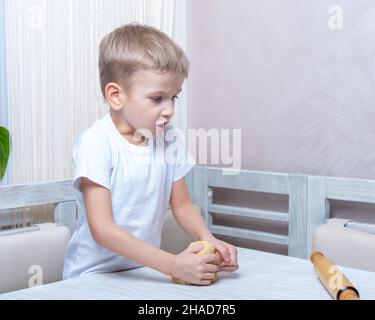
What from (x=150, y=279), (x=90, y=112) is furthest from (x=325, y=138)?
(x=150, y=279)

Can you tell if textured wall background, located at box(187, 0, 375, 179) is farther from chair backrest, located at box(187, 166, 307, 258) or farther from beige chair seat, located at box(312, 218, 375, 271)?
beige chair seat, located at box(312, 218, 375, 271)

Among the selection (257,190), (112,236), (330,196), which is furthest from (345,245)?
(112,236)

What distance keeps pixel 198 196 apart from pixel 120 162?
26.8 inches

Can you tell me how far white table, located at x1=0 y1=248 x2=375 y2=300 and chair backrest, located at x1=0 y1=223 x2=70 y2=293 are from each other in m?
0.37

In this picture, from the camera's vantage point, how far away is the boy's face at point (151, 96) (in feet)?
3.26

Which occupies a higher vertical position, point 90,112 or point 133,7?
point 133,7

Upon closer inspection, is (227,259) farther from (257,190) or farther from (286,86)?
(286,86)

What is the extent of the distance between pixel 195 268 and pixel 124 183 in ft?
0.85

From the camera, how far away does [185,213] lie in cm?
111

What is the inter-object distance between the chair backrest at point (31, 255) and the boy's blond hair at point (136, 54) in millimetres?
398

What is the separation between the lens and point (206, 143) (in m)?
1.75
